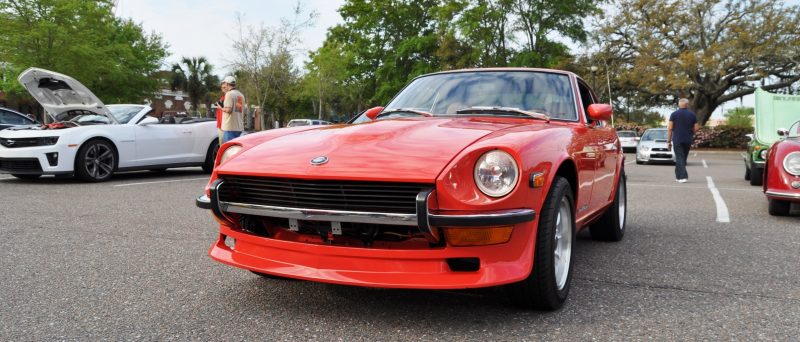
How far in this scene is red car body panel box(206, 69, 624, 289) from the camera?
104 inches

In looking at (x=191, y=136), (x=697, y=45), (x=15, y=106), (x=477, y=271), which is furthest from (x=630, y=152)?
(x=15, y=106)

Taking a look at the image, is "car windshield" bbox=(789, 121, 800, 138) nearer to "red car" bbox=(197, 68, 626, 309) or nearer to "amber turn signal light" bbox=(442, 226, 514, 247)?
"red car" bbox=(197, 68, 626, 309)

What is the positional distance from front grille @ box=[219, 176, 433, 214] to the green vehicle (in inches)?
403

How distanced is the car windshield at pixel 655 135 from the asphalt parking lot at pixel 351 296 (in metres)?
17.1

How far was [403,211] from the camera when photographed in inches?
104

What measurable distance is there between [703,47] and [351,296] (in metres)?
35.4

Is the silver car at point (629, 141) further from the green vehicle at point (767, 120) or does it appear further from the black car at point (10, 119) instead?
the black car at point (10, 119)

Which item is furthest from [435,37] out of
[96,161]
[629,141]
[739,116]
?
[739,116]

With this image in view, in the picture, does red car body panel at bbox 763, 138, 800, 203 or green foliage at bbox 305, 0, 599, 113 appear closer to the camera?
red car body panel at bbox 763, 138, 800, 203

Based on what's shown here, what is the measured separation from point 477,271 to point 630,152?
32.5 m

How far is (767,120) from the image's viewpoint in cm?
1143

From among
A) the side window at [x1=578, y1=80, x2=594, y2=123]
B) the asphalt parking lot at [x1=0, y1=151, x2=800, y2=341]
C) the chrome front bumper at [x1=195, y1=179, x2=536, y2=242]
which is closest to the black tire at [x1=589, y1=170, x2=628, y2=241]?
the asphalt parking lot at [x1=0, y1=151, x2=800, y2=341]

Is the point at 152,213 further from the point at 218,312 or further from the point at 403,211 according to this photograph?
the point at 403,211

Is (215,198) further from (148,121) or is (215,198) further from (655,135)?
(655,135)
